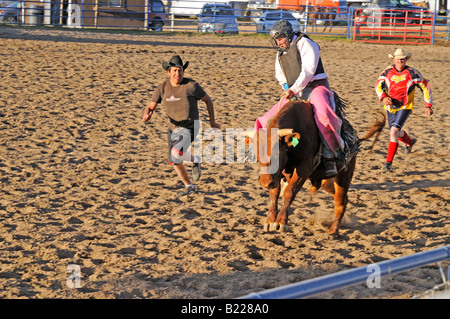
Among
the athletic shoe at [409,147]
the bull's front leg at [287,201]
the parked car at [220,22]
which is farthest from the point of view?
the parked car at [220,22]

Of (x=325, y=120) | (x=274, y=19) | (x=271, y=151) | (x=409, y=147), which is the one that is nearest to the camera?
(x=271, y=151)

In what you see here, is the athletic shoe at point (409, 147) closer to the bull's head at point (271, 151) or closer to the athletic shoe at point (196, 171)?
the athletic shoe at point (196, 171)

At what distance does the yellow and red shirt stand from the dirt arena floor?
0.95m

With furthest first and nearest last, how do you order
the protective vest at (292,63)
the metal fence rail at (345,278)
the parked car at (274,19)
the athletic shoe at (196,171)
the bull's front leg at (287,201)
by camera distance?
the parked car at (274,19), the athletic shoe at (196,171), the protective vest at (292,63), the bull's front leg at (287,201), the metal fence rail at (345,278)

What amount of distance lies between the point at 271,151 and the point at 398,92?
162 inches

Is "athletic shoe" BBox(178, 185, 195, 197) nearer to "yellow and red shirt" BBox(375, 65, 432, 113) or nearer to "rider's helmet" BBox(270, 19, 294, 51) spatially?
"rider's helmet" BBox(270, 19, 294, 51)

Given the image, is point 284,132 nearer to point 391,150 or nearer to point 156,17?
point 391,150

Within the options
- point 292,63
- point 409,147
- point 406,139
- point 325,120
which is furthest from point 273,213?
point 409,147

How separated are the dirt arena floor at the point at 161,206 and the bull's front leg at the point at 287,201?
10.0 inches

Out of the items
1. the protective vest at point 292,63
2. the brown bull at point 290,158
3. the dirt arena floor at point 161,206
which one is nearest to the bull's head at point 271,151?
the brown bull at point 290,158

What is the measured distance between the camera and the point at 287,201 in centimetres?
575

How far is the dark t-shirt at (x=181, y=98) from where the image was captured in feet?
23.8

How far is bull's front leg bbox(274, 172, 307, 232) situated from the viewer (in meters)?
5.67

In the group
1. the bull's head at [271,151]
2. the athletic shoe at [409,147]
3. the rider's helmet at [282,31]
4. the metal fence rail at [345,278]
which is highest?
the rider's helmet at [282,31]
